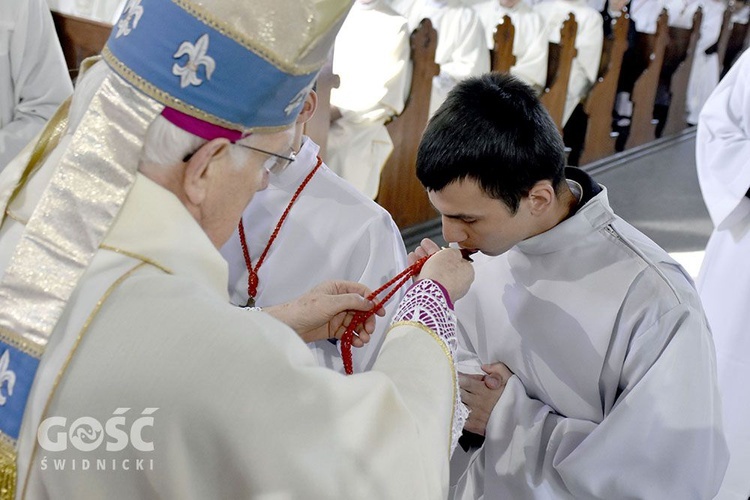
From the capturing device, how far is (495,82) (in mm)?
1883

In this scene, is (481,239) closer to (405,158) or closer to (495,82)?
(495,82)

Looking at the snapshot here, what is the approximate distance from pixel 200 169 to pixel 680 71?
8.68 metres

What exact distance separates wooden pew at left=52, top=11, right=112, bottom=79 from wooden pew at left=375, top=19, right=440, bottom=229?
6.68ft

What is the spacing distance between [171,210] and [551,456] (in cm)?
113

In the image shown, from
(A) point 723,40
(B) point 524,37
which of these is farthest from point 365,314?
(A) point 723,40

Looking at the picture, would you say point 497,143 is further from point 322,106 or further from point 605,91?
→ point 605,91

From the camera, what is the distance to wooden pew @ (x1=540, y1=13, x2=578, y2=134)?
6.82 m

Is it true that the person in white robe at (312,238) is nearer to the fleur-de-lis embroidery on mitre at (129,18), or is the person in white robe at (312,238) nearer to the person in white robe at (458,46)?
the fleur-de-lis embroidery on mitre at (129,18)

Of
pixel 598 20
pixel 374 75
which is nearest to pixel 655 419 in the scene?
pixel 374 75

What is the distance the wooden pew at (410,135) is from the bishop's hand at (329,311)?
3.60m

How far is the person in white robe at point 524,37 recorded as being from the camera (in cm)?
713

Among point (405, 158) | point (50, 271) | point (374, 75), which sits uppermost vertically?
point (50, 271)

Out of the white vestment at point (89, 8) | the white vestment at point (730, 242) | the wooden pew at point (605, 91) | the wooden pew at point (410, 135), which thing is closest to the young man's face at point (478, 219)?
the white vestment at point (730, 242)

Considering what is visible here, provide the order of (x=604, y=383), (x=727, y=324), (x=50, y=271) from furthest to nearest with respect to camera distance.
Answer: (x=727, y=324) < (x=604, y=383) < (x=50, y=271)
